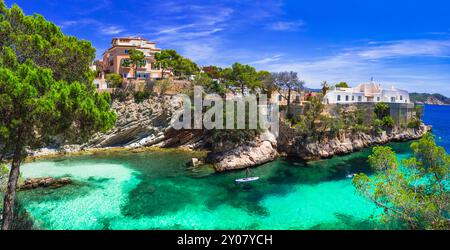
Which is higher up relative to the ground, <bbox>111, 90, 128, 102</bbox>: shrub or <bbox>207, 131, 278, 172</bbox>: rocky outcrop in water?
<bbox>111, 90, 128, 102</bbox>: shrub

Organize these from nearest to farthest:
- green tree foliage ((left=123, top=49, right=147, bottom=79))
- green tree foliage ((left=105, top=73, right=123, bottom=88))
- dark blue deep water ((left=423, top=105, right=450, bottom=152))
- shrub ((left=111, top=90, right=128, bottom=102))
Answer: shrub ((left=111, top=90, right=128, bottom=102))
green tree foliage ((left=105, top=73, right=123, bottom=88))
green tree foliage ((left=123, top=49, right=147, bottom=79))
dark blue deep water ((left=423, top=105, right=450, bottom=152))

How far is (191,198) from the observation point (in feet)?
64.0

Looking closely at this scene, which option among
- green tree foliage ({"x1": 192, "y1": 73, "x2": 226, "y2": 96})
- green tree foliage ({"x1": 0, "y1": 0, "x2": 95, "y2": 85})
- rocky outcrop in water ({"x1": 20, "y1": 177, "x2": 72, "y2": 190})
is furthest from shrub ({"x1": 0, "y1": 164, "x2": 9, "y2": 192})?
green tree foliage ({"x1": 192, "y1": 73, "x2": 226, "y2": 96})

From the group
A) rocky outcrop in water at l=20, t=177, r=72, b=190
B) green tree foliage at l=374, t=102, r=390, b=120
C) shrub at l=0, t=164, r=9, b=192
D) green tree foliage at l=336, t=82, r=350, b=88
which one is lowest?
rocky outcrop in water at l=20, t=177, r=72, b=190

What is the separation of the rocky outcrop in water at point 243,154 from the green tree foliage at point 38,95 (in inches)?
582

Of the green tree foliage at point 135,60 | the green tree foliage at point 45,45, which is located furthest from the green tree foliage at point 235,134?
the green tree foliage at point 135,60

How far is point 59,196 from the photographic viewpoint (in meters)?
19.1

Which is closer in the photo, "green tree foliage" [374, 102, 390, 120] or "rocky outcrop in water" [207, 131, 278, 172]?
"rocky outcrop in water" [207, 131, 278, 172]

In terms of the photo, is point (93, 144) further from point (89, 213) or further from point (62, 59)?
point (62, 59)

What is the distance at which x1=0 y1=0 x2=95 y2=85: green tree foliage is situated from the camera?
40.7ft

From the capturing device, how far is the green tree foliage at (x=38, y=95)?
10109 mm

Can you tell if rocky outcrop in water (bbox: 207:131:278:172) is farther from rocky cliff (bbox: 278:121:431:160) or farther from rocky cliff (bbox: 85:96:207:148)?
rocky cliff (bbox: 85:96:207:148)
